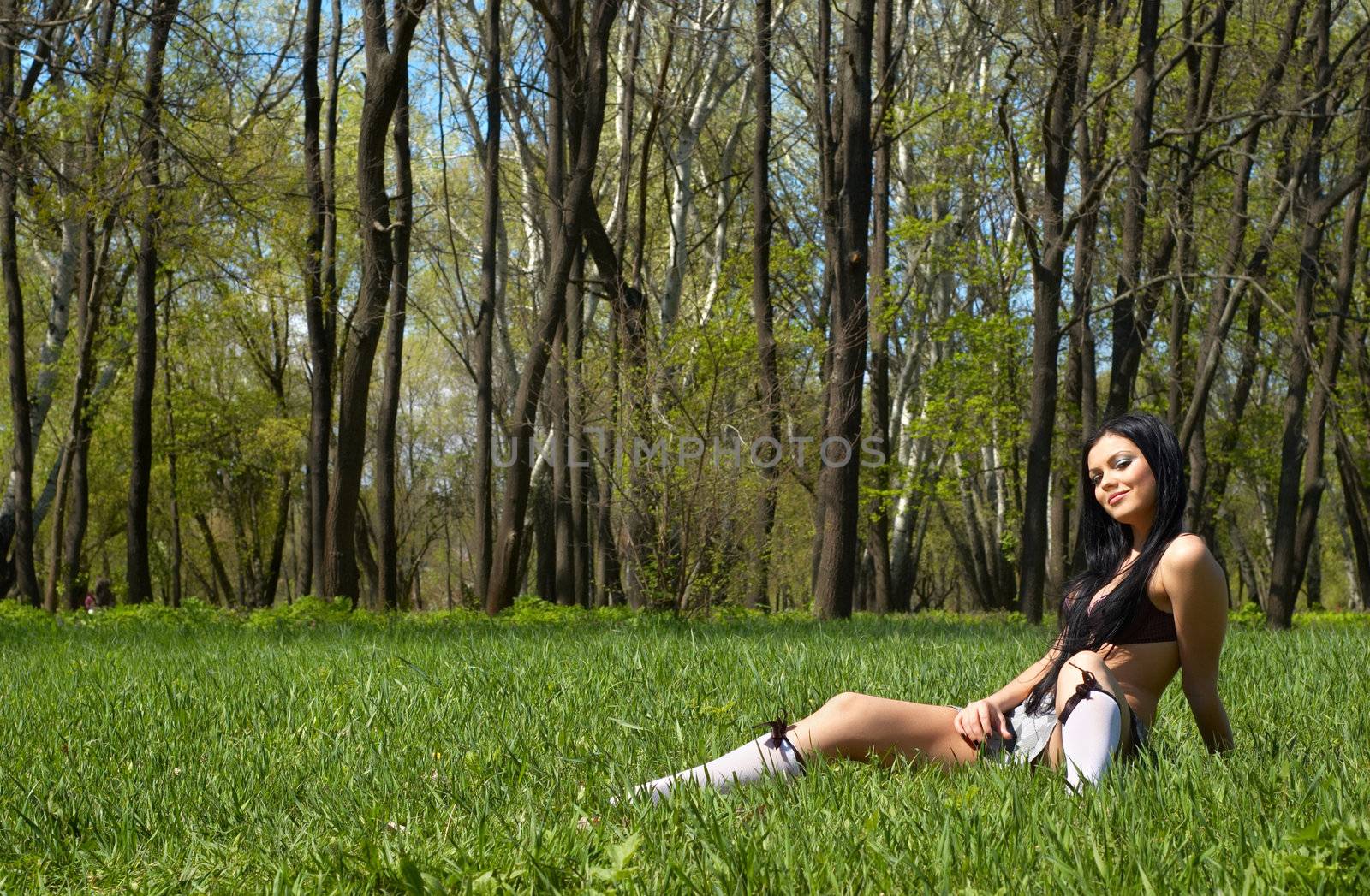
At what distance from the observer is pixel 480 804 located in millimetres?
3619

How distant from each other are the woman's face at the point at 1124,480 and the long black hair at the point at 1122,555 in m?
0.02

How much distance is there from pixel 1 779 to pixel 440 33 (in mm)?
17605

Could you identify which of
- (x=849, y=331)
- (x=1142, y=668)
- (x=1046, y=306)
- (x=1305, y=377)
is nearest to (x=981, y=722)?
(x=1142, y=668)

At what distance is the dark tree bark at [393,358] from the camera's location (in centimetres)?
1686

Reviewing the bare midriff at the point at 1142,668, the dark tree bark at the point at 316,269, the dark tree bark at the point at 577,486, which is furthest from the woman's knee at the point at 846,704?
the dark tree bark at the point at 316,269

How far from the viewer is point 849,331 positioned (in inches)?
568

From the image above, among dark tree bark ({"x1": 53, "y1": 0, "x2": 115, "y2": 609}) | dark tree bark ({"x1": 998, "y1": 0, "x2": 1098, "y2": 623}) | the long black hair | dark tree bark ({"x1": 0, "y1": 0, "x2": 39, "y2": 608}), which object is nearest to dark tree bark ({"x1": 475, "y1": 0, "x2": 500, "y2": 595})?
dark tree bark ({"x1": 53, "y1": 0, "x2": 115, "y2": 609})

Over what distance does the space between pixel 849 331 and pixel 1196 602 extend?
10.8 meters

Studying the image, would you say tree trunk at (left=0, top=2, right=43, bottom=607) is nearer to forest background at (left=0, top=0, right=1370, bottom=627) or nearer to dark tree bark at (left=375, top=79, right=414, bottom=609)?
forest background at (left=0, top=0, right=1370, bottom=627)

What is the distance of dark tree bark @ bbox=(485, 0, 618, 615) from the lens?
51.0 feet

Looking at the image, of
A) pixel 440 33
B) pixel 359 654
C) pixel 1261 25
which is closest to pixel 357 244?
pixel 440 33

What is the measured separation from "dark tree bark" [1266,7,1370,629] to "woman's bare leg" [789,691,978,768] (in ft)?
39.7

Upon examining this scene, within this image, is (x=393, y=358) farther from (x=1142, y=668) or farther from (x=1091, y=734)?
(x=1091, y=734)

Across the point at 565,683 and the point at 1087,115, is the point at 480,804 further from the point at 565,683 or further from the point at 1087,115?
the point at 1087,115
